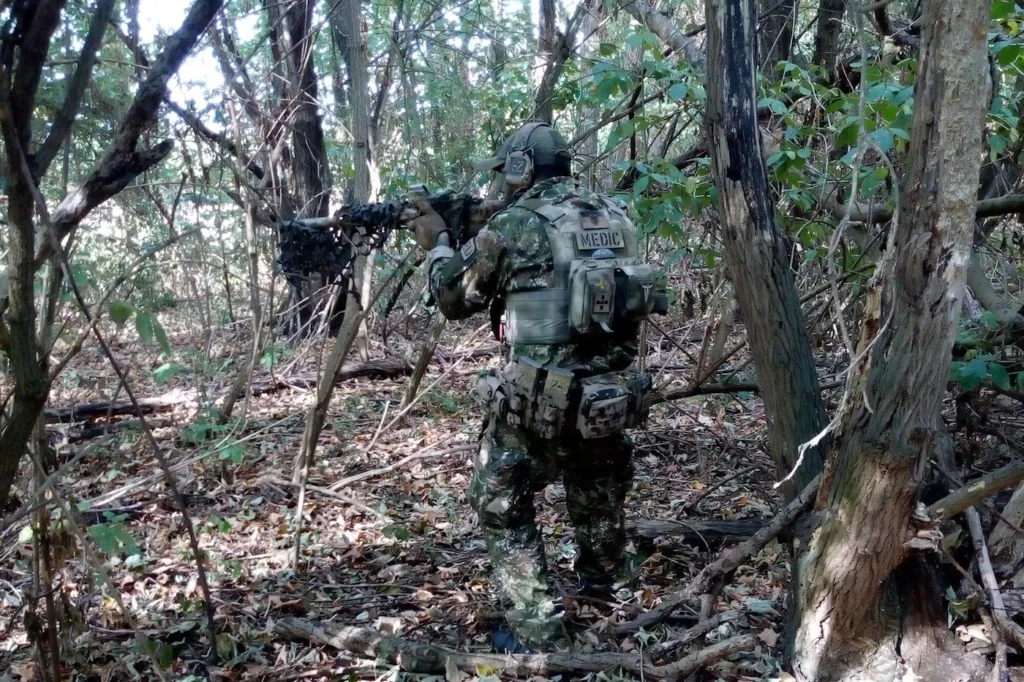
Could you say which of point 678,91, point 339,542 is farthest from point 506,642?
point 678,91

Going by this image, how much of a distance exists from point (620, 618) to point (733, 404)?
3152 mm

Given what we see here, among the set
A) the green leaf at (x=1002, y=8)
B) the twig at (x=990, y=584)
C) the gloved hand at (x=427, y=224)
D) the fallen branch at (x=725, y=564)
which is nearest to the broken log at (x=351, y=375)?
the gloved hand at (x=427, y=224)

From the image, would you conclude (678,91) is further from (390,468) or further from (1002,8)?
(390,468)

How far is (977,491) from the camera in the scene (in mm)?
2842

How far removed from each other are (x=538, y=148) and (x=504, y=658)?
2229 mm

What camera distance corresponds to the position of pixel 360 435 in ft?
19.9

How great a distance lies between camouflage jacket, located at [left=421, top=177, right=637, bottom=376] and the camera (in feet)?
11.4

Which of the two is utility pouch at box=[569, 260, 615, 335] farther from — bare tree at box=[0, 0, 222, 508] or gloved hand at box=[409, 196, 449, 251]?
bare tree at box=[0, 0, 222, 508]

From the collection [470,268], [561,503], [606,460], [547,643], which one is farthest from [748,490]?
[470,268]

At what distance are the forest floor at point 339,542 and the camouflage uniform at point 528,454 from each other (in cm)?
29

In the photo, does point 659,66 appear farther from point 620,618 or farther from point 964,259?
point 620,618

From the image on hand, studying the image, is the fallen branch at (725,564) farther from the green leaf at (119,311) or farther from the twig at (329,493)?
the green leaf at (119,311)

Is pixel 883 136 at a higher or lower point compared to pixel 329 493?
higher

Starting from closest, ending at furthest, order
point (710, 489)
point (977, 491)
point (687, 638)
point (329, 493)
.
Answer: point (977, 491) < point (687, 638) < point (710, 489) < point (329, 493)
